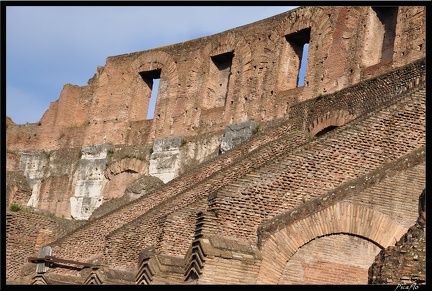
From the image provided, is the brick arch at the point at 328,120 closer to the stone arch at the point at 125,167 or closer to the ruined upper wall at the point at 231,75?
the ruined upper wall at the point at 231,75

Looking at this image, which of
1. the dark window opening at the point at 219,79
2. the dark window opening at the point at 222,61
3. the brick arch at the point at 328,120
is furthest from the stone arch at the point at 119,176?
the brick arch at the point at 328,120

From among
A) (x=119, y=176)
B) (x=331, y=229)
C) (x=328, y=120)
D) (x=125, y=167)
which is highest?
(x=125, y=167)

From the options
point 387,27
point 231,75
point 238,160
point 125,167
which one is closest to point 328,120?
point 238,160

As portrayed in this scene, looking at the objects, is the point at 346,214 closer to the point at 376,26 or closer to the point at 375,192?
the point at 375,192

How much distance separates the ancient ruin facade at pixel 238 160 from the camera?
12.5 metres

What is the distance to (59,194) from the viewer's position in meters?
29.1

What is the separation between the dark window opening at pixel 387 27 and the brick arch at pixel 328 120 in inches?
152

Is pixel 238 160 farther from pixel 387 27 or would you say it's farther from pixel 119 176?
pixel 119 176

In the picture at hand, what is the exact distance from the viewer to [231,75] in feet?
87.4

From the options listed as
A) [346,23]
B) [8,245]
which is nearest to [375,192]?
[8,245]

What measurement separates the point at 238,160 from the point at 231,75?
30.4 feet

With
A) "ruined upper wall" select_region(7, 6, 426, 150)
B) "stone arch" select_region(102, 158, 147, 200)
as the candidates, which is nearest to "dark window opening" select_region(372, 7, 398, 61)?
"ruined upper wall" select_region(7, 6, 426, 150)

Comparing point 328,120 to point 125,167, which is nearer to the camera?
point 328,120
